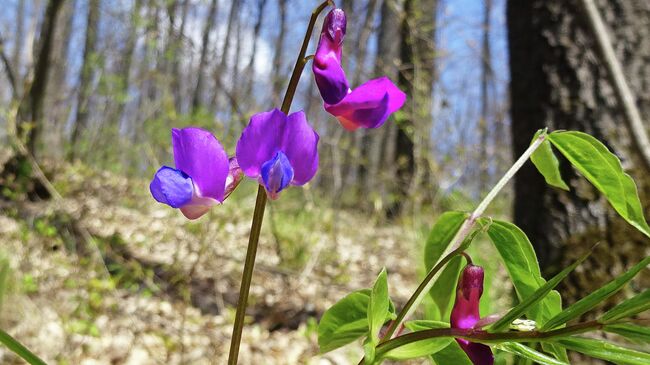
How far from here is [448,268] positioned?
2.08 ft

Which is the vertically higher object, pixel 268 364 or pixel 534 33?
pixel 534 33

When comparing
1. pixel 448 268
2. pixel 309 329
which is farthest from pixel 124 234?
pixel 448 268

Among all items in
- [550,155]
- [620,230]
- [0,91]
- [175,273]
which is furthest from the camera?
[0,91]

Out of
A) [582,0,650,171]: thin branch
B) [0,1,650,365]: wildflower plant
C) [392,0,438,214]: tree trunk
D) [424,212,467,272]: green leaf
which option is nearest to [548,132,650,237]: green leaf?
[0,1,650,365]: wildflower plant

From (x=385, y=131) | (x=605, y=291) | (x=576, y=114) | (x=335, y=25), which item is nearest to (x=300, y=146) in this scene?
(x=335, y=25)

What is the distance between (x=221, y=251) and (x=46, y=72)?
79.3 inches

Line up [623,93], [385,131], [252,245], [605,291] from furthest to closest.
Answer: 1. [385,131]
2. [623,93]
3. [252,245]
4. [605,291]

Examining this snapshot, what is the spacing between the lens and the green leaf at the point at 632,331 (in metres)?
0.38

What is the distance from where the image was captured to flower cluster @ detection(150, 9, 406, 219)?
1.64 ft

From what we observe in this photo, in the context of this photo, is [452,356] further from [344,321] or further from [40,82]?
[40,82]

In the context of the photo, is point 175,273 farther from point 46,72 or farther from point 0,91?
point 0,91

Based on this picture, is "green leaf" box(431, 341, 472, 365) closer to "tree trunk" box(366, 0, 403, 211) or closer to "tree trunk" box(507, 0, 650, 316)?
"tree trunk" box(507, 0, 650, 316)

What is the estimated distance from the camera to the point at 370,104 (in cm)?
53

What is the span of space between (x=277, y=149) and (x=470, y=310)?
221 mm
